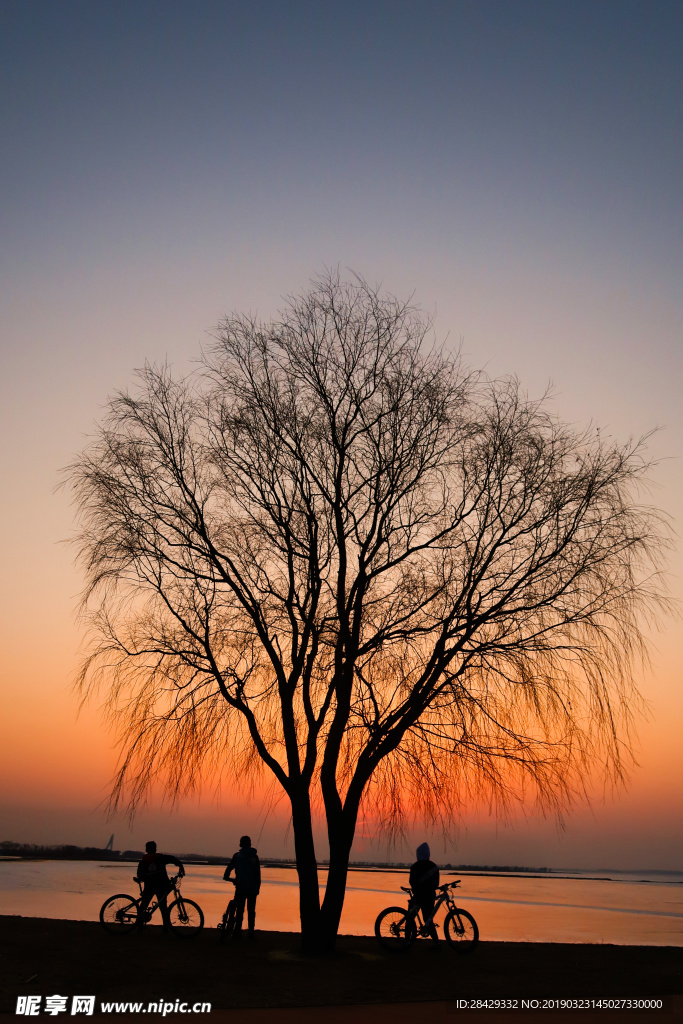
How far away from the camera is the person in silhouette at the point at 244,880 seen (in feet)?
43.9

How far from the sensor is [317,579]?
14328 mm

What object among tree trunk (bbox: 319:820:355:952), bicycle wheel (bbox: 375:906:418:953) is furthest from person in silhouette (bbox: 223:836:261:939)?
bicycle wheel (bbox: 375:906:418:953)

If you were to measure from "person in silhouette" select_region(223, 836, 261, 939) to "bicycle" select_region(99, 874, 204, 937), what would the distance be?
62 centimetres

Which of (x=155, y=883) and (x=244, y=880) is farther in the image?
(x=244, y=880)

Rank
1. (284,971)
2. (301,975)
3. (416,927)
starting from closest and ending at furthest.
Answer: (301,975) < (284,971) < (416,927)

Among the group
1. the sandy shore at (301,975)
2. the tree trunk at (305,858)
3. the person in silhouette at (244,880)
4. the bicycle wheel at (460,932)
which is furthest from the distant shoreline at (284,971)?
the tree trunk at (305,858)

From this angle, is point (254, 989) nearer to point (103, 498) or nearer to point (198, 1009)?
point (198, 1009)

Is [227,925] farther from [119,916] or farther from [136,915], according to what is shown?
[119,916]

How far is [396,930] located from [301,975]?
2659 mm

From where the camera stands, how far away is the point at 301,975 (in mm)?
10930

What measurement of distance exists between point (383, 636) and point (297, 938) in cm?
572

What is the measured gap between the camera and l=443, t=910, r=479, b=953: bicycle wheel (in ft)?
43.2

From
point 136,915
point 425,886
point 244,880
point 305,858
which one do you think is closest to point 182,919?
point 136,915

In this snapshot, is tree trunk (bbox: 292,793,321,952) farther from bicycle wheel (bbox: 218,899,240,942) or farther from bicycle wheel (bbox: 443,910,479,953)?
bicycle wheel (bbox: 443,910,479,953)
